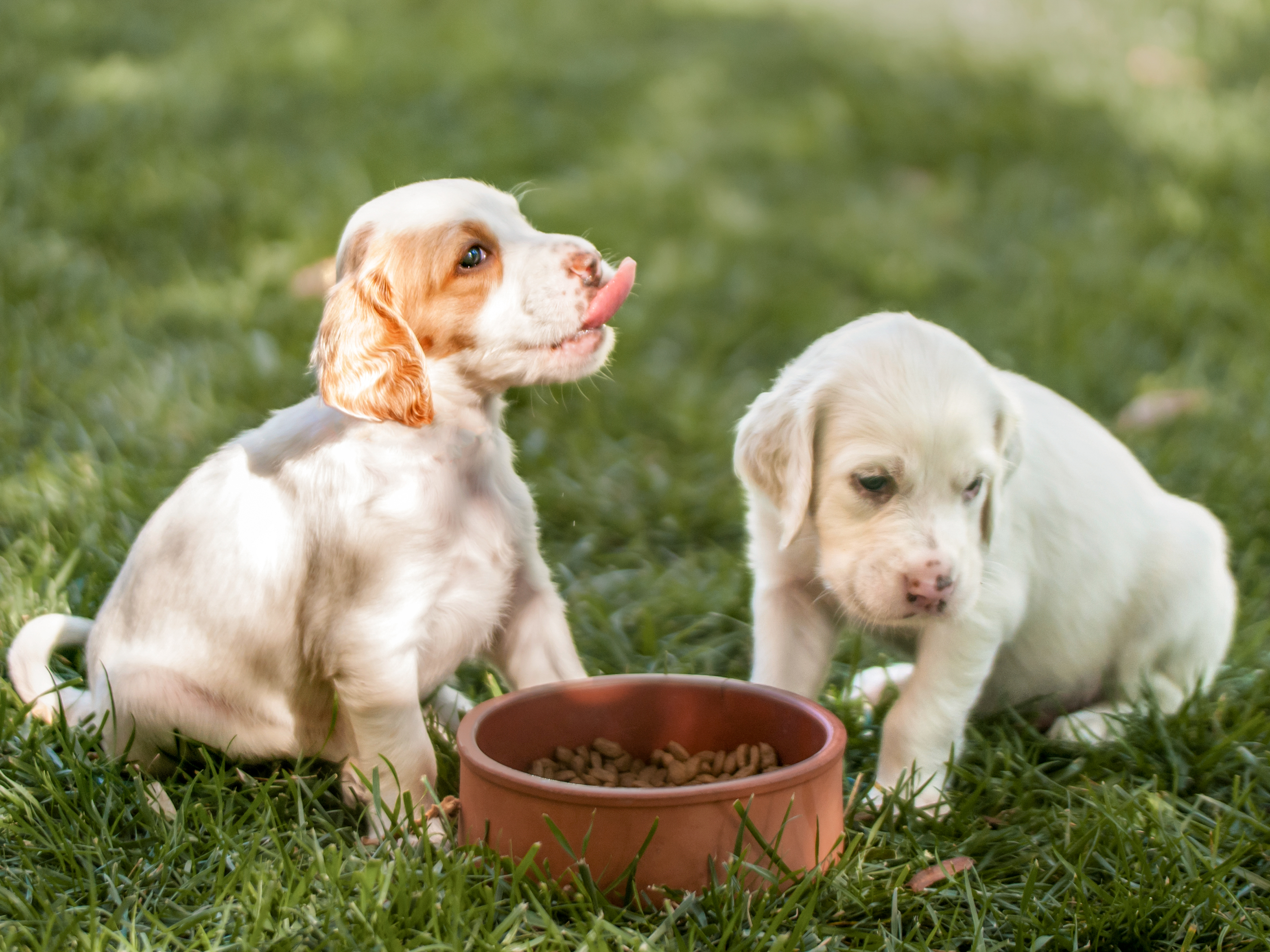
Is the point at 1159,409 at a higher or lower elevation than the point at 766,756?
lower

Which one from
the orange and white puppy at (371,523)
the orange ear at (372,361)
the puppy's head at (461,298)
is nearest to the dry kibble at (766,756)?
Result: the orange and white puppy at (371,523)

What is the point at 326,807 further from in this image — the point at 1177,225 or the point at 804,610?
the point at 1177,225

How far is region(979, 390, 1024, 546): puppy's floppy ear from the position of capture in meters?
2.82

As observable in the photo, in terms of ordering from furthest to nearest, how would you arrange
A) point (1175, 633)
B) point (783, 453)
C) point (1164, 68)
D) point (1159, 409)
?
point (1164, 68) < point (1159, 409) < point (1175, 633) < point (783, 453)

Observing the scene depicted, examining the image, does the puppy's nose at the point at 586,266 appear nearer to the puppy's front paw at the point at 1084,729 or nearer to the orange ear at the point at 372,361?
the orange ear at the point at 372,361

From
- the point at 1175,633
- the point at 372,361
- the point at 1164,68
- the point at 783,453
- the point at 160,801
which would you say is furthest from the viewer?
the point at 1164,68

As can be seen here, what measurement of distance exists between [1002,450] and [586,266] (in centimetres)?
98

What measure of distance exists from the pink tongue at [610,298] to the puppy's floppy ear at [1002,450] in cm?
84

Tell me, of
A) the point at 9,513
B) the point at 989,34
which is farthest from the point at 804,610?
the point at 989,34

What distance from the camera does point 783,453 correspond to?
9.36 ft

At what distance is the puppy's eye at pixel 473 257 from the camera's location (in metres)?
2.65

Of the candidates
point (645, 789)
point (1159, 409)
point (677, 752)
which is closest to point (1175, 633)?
point (677, 752)

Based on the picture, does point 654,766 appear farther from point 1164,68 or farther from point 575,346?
point 1164,68

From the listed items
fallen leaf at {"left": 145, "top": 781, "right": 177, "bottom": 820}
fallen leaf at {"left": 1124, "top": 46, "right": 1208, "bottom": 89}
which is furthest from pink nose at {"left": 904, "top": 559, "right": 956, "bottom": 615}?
fallen leaf at {"left": 1124, "top": 46, "right": 1208, "bottom": 89}
